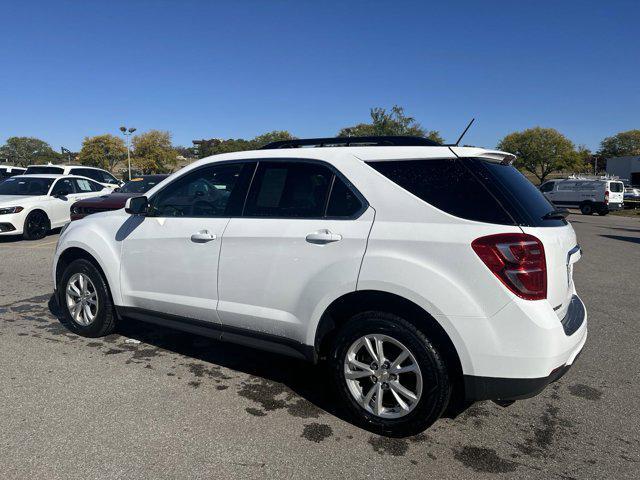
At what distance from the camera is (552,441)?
3.01 metres

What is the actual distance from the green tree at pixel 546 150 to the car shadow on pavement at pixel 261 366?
69117mm

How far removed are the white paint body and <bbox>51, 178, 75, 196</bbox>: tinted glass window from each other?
374 inches

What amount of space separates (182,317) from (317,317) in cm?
135

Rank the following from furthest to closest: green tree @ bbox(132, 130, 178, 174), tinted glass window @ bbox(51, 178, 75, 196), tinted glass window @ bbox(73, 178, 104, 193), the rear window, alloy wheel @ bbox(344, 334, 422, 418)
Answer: green tree @ bbox(132, 130, 178, 174) < tinted glass window @ bbox(73, 178, 104, 193) < tinted glass window @ bbox(51, 178, 75, 196) < alloy wheel @ bbox(344, 334, 422, 418) < the rear window

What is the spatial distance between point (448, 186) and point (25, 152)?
113 meters

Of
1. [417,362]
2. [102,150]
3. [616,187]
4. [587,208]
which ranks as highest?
[102,150]

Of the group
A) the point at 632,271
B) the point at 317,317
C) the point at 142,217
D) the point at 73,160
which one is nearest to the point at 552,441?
the point at 317,317

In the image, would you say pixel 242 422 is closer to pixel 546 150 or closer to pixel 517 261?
pixel 517 261

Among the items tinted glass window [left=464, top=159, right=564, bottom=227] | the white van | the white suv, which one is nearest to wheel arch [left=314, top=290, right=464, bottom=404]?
the white suv

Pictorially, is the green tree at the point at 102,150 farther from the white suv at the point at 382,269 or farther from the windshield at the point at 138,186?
the white suv at the point at 382,269

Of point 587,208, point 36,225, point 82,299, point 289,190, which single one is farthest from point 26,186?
point 587,208

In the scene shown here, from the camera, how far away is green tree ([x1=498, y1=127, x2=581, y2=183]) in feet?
221

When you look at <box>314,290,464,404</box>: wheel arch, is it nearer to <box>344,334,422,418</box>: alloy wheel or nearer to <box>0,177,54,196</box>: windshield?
<box>344,334,422,418</box>: alloy wheel

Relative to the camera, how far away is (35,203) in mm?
11562
